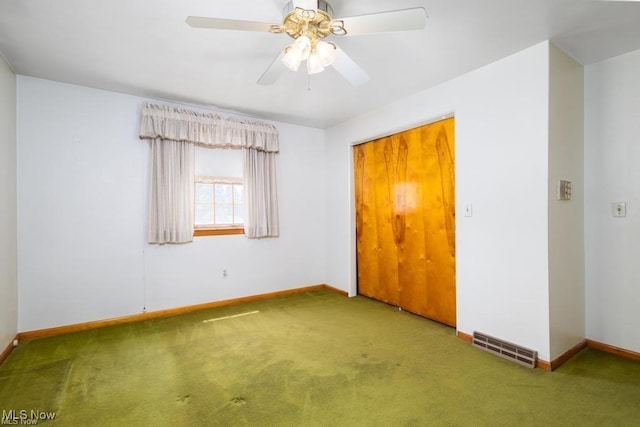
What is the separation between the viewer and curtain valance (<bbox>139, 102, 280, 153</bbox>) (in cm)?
324

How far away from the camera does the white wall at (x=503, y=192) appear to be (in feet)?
7.41

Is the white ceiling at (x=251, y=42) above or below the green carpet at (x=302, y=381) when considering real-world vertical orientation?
above

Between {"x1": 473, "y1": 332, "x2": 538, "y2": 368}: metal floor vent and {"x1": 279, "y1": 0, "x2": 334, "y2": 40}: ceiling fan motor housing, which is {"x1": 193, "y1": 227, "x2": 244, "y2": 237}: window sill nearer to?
{"x1": 279, "y1": 0, "x2": 334, "y2": 40}: ceiling fan motor housing

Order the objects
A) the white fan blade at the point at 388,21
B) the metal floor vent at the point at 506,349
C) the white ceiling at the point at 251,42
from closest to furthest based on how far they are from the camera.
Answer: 1. the white fan blade at the point at 388,21
2. the white ceiling at the point at 251,42
3. the metal floor vent at the point at 506,349

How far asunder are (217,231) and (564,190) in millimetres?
3479

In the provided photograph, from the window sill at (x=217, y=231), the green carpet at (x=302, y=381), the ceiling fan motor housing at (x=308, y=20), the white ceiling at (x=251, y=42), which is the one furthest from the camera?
the window sill at (x=217, y=231)

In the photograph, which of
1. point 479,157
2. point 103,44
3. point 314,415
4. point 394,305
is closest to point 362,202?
point 394,305

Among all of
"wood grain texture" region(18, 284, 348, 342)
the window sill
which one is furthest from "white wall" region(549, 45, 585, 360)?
the window sill

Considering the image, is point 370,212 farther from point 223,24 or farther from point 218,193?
point 223,24

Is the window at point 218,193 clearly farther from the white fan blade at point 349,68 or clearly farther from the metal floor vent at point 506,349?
the metal floor vent at point 506,349

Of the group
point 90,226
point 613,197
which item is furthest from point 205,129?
point 613,197

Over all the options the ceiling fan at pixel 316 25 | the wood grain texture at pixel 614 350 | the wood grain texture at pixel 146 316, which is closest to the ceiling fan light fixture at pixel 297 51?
the ceiling fan at pixel 316 25

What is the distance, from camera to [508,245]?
8.02 ft

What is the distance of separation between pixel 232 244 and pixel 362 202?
1.80m
